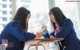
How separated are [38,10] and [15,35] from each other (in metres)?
1.45

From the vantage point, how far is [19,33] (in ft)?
6.77

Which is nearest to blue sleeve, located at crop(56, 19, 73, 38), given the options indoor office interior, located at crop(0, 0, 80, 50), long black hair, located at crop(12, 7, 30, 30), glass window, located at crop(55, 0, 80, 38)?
long black hair, located at crop(12, 7, 30, 30)

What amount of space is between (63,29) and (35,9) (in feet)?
4.38

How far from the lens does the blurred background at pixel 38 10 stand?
329 centimetres

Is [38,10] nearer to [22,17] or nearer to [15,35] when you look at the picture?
[22,17]

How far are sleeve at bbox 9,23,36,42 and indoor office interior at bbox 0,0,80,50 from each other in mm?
1165

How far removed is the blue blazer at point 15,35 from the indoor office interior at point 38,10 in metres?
1.12

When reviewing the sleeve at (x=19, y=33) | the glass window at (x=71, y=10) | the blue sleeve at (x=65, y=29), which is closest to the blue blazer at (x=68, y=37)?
the blue sleeve at (x=65, y=29)

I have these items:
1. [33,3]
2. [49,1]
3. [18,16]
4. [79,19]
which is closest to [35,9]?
[33,3]

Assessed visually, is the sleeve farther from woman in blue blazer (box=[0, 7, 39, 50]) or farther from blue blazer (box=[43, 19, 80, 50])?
blue blazer (box=[43, 19, 80, 50])

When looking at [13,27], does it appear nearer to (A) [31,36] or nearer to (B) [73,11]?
(A) [31,36]

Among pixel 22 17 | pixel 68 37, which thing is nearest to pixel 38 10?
pixel 22 17

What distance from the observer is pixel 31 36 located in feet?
6.92

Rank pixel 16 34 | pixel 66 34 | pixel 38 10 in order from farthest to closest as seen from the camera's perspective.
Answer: pixel 38 10 → pixel 66 34 → pixel 16 34
